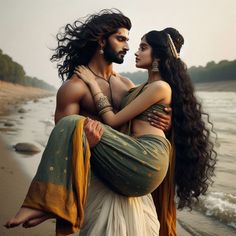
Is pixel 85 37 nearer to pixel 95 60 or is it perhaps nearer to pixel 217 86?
pixel 95 60

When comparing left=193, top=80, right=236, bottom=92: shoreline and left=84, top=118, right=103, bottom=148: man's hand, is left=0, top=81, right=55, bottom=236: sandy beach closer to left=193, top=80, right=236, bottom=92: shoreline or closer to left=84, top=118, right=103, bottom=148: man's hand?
left=84, top=118, right=103, bottom=148: man's hand

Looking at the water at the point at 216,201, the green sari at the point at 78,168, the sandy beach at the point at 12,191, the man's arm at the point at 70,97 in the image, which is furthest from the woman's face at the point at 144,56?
the sandy beach at the point at 12,191

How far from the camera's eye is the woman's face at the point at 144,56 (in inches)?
104

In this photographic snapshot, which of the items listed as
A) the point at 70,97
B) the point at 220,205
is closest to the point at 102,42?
the point at 70,97

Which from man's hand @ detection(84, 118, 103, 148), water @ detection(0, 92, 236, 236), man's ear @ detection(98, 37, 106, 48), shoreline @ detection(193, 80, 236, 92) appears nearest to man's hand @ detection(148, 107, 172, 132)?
man's hand @ detection(84, 118, 103, 148)

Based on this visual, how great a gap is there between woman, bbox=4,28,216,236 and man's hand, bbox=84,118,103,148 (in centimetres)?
4

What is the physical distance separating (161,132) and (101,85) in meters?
0.62

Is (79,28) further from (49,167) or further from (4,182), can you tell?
(4,182)

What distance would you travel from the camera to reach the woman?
232 centimetres

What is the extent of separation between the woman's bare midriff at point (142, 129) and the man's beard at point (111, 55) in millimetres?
567

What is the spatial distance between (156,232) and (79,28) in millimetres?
1650

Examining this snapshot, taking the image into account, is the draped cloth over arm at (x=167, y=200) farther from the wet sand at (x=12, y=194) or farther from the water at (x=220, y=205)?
the wet sand at (x=12, y=194)

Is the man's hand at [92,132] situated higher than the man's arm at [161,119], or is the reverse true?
the man's arm at [161,119]

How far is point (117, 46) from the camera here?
9.25 ft
